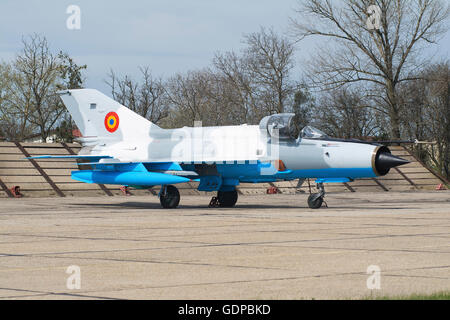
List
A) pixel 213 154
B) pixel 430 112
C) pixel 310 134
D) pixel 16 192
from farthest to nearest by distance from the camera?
1. pixel 430 112
2. pixel 16 192
3. pixel 213 154
4. pixel 310 134

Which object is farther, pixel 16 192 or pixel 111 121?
pixel 16 192

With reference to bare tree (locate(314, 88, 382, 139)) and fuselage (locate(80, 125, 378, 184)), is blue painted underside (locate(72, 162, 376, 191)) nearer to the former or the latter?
fuselage (locate(80, 125, 378, 184))

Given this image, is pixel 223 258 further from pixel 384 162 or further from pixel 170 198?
pixel 170 198

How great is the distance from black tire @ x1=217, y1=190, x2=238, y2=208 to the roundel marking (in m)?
4.35

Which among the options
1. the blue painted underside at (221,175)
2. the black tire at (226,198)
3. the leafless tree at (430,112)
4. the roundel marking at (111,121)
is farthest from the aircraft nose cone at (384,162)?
the leafless tree at (430,112)

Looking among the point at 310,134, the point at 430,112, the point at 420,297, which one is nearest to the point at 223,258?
the point at 420,297

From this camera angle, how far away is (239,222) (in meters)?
17.2

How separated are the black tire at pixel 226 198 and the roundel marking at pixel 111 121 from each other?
435cm

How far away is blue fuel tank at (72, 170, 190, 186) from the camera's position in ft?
77.5

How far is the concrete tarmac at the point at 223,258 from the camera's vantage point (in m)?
7.59

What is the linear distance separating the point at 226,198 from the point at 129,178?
350cm

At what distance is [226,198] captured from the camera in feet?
84.0

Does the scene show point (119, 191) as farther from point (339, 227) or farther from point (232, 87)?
point (232, 87)

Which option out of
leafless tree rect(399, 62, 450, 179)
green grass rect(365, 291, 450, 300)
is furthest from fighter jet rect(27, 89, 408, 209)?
leafless tree rect(399, 62, 450, 179)
